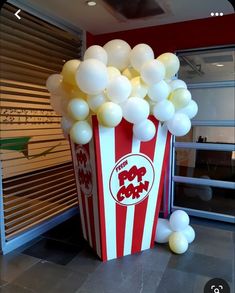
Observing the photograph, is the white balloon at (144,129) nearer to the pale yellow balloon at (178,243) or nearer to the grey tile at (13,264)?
the pale yellow balloon at (178,243)

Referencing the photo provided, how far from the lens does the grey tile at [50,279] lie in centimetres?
220

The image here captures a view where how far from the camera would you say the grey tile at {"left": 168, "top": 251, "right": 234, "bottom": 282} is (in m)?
2.39

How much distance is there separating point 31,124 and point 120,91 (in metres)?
1.45

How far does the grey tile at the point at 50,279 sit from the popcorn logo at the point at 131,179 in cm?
79

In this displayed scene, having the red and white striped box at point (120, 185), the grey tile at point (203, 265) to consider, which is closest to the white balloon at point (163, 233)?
the red and white striped box at point (120, 185)

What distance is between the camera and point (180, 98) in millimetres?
2348

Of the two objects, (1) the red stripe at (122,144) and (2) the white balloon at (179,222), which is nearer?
(1) the red stripe at (122,144)

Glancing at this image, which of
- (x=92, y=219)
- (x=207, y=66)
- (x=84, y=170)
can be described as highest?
(x=207, y=66)

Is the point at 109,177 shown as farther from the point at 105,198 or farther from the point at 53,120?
the point at 53,120

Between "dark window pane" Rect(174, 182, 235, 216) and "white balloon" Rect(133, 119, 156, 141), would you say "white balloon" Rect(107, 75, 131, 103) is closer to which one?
"white balloon" Rect(133, 119, 156, 141)

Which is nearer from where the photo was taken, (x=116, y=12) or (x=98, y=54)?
(x=98, y=54)

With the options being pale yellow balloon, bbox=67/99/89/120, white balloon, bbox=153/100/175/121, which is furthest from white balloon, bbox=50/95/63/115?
white balloon, bbox=153/100/175/121

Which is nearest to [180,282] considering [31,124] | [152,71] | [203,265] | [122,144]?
[203,265]

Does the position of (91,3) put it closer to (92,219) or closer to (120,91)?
(120,91)
